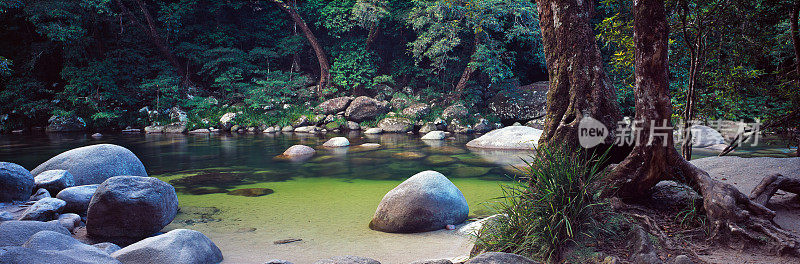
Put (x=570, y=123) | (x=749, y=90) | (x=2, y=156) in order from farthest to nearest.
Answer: (x=2, y=156), (x=749, y=90), (x=570, y=123)

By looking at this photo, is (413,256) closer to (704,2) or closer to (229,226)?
(229,226)

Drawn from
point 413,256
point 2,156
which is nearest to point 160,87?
point 2,156

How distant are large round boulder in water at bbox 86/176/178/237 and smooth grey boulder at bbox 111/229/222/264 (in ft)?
3.79

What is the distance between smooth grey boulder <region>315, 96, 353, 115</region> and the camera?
20.1 meters

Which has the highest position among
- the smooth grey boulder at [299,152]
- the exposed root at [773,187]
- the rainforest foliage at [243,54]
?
the rainforest foliage at [243,54]

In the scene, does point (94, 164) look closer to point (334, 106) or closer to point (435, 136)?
point (435, 136)

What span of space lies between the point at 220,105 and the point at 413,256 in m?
19.0

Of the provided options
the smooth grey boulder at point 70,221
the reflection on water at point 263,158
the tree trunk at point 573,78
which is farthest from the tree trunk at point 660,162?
the smooth grey boulder at point 70,221

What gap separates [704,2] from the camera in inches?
201

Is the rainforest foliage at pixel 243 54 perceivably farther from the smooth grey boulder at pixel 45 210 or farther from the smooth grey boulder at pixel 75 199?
the smooth grey boulder at pixel 45 210

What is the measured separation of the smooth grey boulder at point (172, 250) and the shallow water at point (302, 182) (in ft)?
0.97

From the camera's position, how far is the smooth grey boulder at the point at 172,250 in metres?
3.62

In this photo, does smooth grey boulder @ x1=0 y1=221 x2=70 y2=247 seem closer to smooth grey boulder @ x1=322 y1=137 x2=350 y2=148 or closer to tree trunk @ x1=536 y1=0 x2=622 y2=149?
tree trunk @ x1=536 y1=0 x2=622 y2=149

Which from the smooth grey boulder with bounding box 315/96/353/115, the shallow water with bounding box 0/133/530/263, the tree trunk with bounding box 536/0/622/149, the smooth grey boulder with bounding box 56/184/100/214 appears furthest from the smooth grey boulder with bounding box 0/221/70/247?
the smooth grey boulder with bounding box 315/96/353/115
